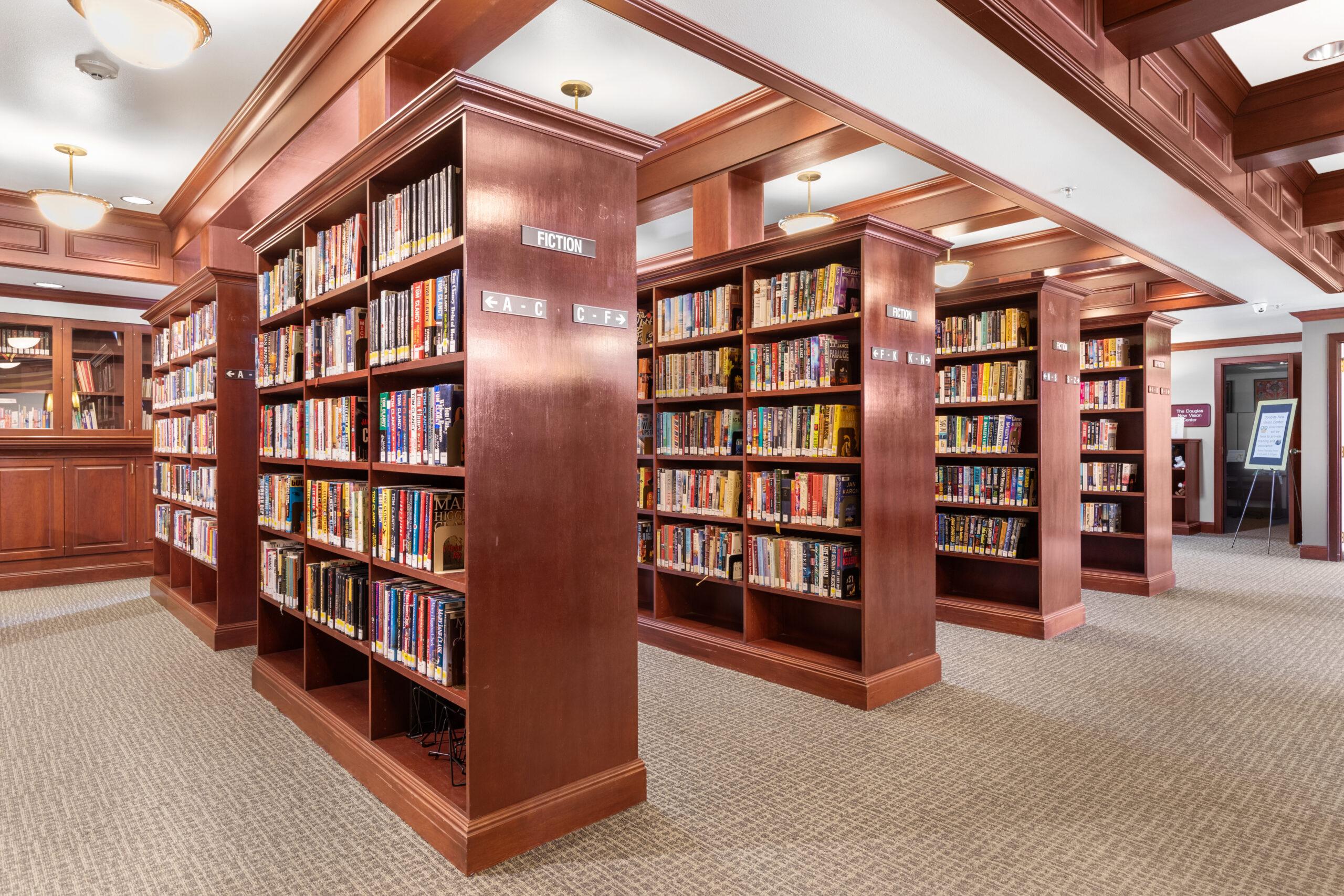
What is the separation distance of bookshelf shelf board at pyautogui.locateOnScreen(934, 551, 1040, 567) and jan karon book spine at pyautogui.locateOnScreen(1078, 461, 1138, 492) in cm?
156

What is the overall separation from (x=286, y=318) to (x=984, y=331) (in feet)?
14.2

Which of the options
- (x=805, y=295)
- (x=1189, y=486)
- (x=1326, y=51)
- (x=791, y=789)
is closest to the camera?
(x=791, y=789)

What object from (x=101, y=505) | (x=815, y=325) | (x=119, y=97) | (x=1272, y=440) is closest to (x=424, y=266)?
(x=815, y=325)

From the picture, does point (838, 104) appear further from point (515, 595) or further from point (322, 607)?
point (322, 607)

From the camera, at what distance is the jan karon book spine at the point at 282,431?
3.39 metres

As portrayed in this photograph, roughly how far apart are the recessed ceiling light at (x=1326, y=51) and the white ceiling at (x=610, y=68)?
8.41 feet

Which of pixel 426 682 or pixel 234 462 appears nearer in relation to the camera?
pixel 426 682

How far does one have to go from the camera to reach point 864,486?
141 inches

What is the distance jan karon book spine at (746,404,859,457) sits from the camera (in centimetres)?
371

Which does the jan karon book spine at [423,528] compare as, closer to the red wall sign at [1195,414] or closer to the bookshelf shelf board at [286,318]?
the bookshelf shelf board at [286,318]

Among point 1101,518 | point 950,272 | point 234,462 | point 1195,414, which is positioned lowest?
point 1101,518

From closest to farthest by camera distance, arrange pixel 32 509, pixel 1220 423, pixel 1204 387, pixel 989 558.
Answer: pixel 989 558 → pixel 32 509 → pixel 1220 423 → pixel 1204 387

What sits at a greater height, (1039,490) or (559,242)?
(559,242)

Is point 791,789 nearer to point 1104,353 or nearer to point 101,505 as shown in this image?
point 1104,353
